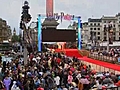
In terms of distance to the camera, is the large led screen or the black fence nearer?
the black fence

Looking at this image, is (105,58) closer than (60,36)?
Yes

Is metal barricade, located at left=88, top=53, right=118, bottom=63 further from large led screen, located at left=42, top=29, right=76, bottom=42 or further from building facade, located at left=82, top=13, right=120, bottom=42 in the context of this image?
building facade, located at left=82, top=13, right=120, bottom=42

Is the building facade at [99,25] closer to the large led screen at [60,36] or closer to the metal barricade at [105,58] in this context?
the large led screen at [60,36]

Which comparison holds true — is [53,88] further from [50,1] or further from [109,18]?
[109,18]

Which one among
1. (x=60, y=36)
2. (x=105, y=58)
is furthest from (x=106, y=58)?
(x=60, y=36)

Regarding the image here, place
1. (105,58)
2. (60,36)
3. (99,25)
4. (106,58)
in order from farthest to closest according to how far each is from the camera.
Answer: (99,25), (60,36), (105,58), (106,58)

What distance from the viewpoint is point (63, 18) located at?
50.2 metres

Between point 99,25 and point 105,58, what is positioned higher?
point 99,25

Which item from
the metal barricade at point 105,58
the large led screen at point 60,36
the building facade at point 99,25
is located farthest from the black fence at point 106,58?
the building facade at point 99,25

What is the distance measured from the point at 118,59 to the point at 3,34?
348ft

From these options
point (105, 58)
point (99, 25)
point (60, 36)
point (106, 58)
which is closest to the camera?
point (106, 58)

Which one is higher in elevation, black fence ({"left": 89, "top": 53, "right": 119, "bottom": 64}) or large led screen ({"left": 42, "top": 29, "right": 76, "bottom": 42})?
large led screen ({"left": 42, "top": 29, "right": 76, "bottom": 42})

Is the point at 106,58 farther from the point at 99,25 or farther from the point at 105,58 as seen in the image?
the point at 99,25

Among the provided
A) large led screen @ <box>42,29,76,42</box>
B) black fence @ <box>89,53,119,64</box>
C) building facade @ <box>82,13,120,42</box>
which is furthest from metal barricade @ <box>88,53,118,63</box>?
building facade @ <box>82,13,120,42</box>
